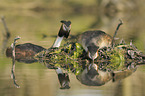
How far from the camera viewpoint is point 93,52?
9.81 m

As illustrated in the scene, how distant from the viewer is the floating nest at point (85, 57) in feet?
33.2

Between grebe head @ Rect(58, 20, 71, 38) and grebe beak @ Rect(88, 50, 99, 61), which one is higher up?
grebe head @ Rect(58, 20, 71, 38)

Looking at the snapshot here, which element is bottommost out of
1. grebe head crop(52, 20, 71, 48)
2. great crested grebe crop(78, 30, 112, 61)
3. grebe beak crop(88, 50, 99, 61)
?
grebe beak crop(88, 50, 99, 61)

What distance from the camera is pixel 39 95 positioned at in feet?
21.9

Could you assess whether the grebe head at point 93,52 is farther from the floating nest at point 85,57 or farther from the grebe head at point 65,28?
the grebe head at point 65,28

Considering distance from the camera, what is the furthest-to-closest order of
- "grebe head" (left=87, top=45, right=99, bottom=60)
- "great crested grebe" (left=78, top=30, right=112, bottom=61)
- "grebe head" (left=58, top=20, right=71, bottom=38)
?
"grebe head" (left=58, top=20, right=71, bottom=38) < "great crested grebe" (left=78, top=30, right=112, bottom=61) < "grebe head" (left=87, top=45, right=99, bottom=60)

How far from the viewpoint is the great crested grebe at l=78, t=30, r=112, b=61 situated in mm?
9930

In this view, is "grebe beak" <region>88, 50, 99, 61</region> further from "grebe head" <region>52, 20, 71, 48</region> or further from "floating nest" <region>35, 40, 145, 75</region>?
"grebe head" <region>52, 20, 71, 48</region>

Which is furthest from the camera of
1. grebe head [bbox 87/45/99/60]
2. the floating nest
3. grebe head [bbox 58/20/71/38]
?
grebe head [bbox 58/20/71/38]

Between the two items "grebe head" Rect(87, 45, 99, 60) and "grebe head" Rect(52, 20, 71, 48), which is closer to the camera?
"grebe head" Rect(87, 45, 99, 60)

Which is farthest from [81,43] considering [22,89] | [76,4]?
[76,4]

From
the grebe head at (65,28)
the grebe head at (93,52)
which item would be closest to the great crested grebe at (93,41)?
the grebe head at (93,52)

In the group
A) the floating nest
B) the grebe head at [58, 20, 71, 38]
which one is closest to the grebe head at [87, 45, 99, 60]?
the floating nest

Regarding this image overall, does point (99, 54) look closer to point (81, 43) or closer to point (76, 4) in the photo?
point (81, 43)
